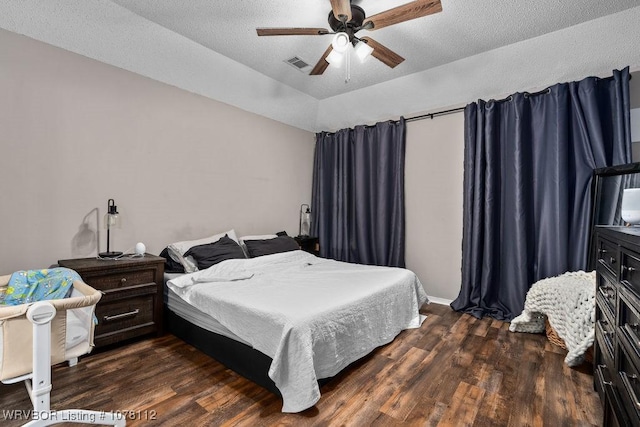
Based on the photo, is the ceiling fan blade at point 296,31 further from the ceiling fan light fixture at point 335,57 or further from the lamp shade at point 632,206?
the lamp shade at point 632,206

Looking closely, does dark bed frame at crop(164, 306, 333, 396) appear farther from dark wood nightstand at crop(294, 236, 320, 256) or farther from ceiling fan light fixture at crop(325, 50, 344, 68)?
ceiling fan light fixture at crop(325, 50, 344, 68)

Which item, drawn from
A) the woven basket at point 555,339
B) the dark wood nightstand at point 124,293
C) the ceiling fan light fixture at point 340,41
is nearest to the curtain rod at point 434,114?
the ceiling fan light fixture at point 340,41

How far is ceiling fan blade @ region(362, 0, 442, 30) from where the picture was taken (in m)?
1.89

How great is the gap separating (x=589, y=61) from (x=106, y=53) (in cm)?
426

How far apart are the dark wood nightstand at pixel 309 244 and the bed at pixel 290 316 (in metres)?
1.26

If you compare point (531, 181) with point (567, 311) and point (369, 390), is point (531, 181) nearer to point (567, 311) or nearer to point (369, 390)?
point (567, 311)

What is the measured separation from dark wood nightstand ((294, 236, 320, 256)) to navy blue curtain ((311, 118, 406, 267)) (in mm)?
91

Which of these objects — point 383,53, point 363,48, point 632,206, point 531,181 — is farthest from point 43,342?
point 531,181

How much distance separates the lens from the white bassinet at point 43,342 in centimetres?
121

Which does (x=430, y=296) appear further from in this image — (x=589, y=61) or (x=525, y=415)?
(x=589, y=61)

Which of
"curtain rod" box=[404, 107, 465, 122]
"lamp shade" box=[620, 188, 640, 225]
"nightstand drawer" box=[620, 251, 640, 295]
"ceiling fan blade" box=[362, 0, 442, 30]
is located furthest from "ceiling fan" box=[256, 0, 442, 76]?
"nightstand drawer" box=[620, 251, 640, 295]

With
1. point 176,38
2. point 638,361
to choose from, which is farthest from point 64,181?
point 638,361

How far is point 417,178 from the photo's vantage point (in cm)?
388

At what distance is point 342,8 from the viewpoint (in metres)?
1.99
